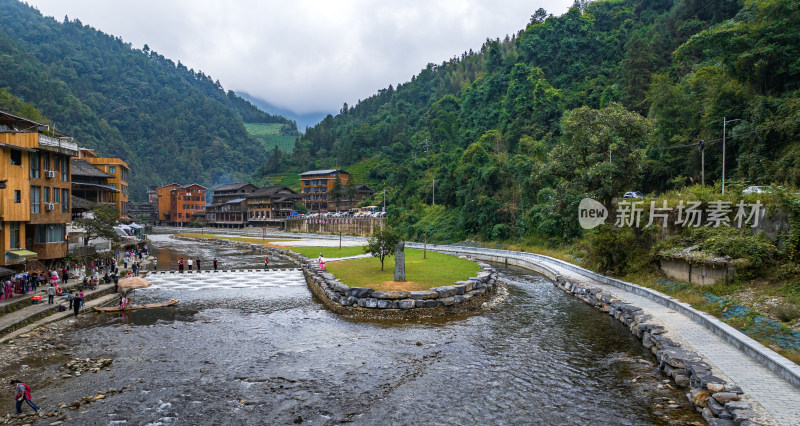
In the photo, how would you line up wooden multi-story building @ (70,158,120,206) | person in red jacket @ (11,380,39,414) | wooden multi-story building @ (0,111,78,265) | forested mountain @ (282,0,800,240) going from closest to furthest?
1. person in red jacket @ (11,380,39,414)
2. wooden multi-story building @ (0,111,78,265)
3. forested mountain @ (282,0,800,240)
4. wooden multi-story building @ (70,158,120,206)

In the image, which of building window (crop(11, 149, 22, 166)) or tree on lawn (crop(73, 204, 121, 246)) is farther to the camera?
tree on lawn (crop(73, 204, 121, 246))

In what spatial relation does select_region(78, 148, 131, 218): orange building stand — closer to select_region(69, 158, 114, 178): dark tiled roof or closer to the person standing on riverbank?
select_region(69, 158, 114, 178): dark tiled roof

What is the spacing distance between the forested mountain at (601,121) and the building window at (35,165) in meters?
33.4

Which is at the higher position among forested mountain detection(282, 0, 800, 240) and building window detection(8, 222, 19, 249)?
forested mountain detection(282, 0, 800, 240)

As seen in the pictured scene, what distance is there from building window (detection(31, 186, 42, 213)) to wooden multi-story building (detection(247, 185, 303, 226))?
79.4m

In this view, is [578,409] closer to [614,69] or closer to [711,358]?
[711,358]

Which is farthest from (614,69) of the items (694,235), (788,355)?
(788,355)

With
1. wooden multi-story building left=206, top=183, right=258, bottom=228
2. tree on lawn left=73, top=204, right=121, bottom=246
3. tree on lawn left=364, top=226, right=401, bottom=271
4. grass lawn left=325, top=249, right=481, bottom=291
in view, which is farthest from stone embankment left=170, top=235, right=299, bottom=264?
wooden multi-story building left=206, top=183, right=258, bottom=228

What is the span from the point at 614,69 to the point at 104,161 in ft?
296

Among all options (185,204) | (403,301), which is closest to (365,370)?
(403,301)

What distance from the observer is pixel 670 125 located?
44469 mm

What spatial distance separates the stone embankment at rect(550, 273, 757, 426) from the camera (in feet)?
34.0

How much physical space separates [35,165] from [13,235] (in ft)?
16.2

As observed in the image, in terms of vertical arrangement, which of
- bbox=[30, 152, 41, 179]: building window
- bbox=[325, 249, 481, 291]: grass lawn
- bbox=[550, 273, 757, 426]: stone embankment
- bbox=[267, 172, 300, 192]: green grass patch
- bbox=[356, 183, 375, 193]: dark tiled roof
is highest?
bbox=[267, 172, 300, 192]: green grass patch
